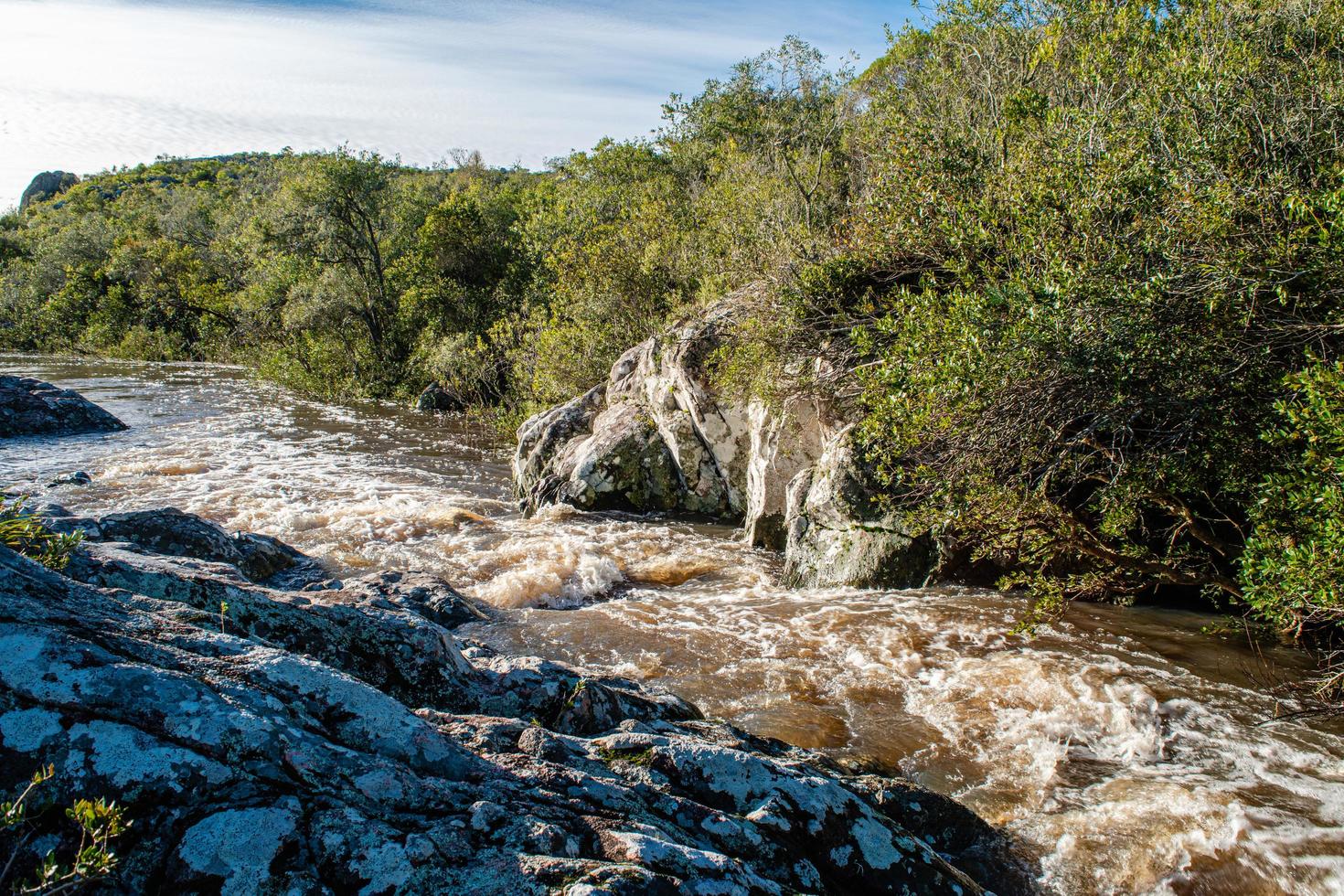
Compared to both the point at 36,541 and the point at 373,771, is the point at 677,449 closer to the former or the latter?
the point at 36,541

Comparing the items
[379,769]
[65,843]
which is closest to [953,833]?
[379,769]

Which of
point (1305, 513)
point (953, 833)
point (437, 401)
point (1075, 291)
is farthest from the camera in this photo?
point (437, 401)

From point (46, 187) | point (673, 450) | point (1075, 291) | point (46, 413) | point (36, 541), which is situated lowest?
point (46, 413)

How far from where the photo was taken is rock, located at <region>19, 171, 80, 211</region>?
102m

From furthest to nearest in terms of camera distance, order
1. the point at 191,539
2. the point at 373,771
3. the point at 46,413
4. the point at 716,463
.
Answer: the point at 46,413 → the point at 716,463 → the point at 191,539 → the point at 373,771

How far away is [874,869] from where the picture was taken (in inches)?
144

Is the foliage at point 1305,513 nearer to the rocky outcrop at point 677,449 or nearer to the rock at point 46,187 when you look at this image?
the rocky outcrop at point 677,449

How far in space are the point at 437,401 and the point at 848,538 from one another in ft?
73.1

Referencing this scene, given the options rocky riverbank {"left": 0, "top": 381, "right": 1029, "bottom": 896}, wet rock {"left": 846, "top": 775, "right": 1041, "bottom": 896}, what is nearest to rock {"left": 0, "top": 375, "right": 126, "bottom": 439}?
rocky riverbank {"left": 0, "top": 381, "right": 1029, "bottom": 896}

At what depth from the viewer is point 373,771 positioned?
293 cm

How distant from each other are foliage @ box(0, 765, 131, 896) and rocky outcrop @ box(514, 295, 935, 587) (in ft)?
29.5

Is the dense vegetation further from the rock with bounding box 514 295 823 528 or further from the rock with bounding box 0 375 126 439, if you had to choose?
the rock with bounding box 0 375 126 439

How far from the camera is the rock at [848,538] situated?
34.3ft

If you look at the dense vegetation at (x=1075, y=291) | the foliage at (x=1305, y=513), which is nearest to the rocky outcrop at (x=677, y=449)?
the dense vegetation at (x=1075, y=291)
